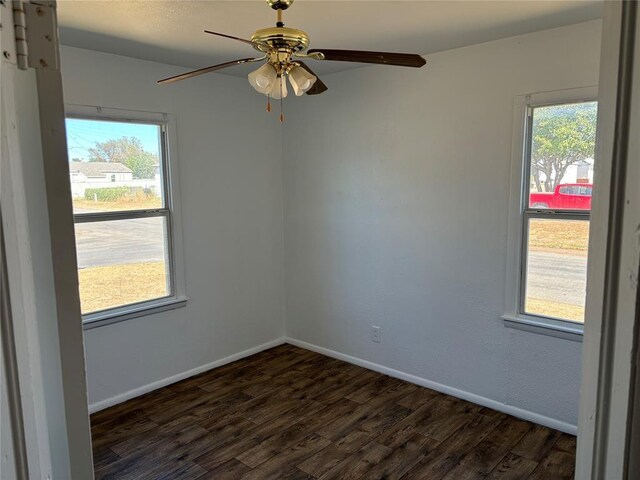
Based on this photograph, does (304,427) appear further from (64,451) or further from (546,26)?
(546,26)

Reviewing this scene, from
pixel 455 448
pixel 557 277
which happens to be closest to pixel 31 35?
pixel 455 448

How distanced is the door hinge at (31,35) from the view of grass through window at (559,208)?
283cm

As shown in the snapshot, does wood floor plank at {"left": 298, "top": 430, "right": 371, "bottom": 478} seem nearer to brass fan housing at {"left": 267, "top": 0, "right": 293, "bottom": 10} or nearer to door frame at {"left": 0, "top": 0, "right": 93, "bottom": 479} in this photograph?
door frame at {"left": 0, "top": 0, "right": 93, "bottom": 479}

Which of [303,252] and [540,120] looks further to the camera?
[303,252]

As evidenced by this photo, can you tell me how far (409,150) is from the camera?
350cm

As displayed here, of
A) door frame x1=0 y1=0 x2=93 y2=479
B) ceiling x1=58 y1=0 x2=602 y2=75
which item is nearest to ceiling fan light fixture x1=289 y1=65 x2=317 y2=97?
ceiling x1=58 y1=0 x2=602 y2=75

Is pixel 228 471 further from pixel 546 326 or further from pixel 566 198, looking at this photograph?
pixel 566 198

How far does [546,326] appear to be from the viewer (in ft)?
9.79

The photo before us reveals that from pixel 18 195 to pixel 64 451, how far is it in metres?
0.40

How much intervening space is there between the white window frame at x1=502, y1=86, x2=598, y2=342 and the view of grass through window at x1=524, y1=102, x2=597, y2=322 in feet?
0.08

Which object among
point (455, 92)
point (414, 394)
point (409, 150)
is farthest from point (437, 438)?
point (455, 92)

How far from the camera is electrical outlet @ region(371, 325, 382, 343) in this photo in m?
3.90

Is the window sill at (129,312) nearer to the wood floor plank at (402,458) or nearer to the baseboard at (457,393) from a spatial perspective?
the baseboard at (457,393)

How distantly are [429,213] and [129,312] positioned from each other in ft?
7.62
